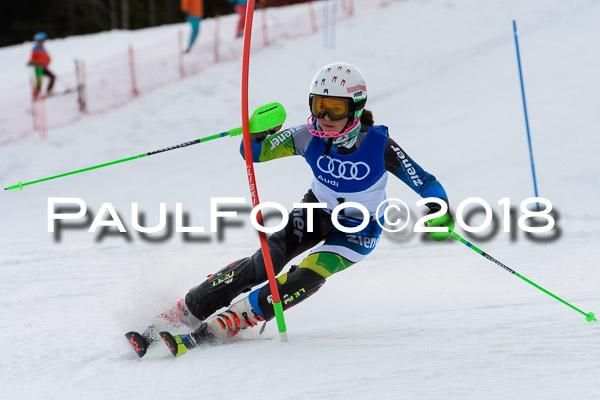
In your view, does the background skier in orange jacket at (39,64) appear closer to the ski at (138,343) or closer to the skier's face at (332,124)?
the ski at (138,343)

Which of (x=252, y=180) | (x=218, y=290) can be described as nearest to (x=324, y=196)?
(x=252, y=180)

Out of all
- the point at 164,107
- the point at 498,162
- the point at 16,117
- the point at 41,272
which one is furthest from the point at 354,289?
the point at 16,117

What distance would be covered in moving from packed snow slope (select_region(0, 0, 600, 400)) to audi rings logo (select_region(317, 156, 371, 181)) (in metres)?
0.96

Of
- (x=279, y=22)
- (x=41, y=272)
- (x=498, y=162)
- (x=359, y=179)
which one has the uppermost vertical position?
(x=279, y=22)

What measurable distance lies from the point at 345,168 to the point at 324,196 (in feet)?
1.09

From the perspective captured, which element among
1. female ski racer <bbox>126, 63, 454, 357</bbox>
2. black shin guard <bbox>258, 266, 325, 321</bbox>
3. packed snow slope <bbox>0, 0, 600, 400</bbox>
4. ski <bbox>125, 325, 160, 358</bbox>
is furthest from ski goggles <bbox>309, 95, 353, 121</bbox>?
ski <bbox>125, 325, 160, 358</bbox>

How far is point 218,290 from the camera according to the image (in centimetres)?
422

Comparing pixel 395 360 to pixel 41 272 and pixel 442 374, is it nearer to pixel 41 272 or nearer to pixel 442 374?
pixel 442 374

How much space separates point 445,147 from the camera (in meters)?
9.98

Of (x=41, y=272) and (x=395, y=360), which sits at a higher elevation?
(x=41, y=272)

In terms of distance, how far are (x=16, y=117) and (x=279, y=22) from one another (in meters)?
6.72

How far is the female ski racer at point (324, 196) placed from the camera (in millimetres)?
4020

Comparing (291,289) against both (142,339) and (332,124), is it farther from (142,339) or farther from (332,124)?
(332,124)

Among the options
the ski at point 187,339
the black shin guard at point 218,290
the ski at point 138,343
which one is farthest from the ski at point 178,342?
the black shin guard at point 218,290
